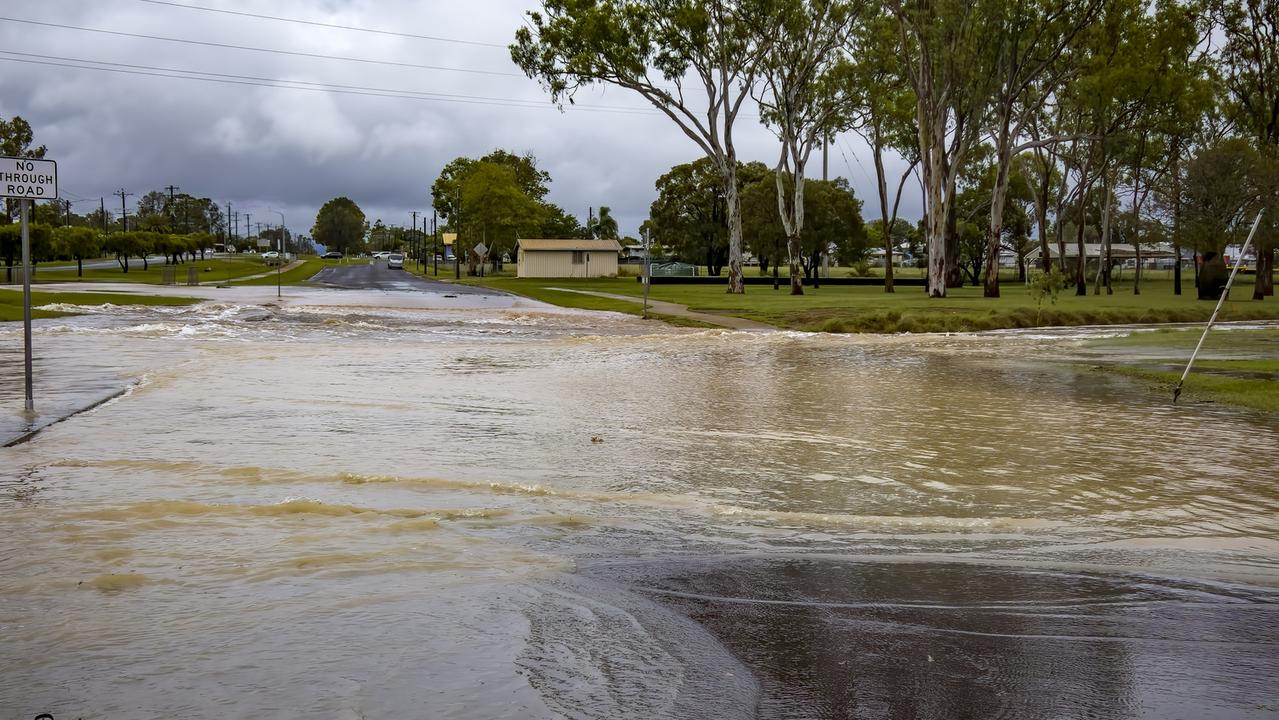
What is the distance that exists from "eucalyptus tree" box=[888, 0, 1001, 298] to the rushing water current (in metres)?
36.4

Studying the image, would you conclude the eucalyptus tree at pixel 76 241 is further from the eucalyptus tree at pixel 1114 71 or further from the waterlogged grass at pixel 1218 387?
the waterlogged grass at pixel 1218 387

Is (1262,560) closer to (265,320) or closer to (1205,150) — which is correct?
(265,320)

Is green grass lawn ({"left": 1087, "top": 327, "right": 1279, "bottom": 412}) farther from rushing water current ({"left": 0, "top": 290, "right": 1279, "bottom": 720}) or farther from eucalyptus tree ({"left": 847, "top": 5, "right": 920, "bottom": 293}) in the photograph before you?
eucalyptus tree ({"left": 847, "top": 5, "right": 920, "bottom": 293})

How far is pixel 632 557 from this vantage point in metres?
6.78

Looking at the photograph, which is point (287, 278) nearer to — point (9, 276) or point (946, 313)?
point (9, 276)

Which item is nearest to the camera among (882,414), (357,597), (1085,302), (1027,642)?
(1027,642)

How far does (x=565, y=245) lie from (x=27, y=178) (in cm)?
9370

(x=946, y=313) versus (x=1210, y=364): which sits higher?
(x=946, y=313)

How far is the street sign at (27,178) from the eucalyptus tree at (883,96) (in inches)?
1757

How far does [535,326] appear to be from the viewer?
32281mm

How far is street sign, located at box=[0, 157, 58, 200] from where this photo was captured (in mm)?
11945

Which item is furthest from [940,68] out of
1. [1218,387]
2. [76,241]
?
A: [76,241]

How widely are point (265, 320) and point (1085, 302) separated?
35.7m

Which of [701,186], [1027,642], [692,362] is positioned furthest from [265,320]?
[701,186]
